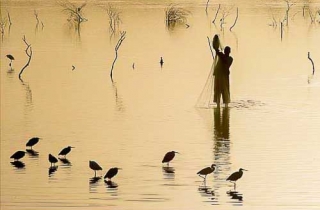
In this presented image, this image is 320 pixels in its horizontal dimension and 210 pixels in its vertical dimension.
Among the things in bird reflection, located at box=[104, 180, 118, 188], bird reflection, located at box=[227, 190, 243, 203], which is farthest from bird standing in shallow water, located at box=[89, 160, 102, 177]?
bird reflection, located at box=[227, 190, 243, 203]

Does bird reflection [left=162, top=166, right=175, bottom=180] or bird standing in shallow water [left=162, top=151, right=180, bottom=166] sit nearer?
bird reflection [left=162, top=166, right=175, bottom=180]

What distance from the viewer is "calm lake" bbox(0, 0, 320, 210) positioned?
8.42 metres

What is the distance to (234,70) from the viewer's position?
1655 cm

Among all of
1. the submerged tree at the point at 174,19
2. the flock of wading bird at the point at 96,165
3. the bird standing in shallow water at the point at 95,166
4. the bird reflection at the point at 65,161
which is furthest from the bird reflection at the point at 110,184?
the submerged tree at the point at 174,19

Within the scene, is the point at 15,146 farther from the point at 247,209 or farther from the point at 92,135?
the point at 247,209

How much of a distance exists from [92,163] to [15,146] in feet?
4.89

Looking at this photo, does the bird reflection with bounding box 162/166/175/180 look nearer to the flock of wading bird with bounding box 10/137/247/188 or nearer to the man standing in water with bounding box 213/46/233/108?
the flock of wading bird with bounding box 10/137/247/188

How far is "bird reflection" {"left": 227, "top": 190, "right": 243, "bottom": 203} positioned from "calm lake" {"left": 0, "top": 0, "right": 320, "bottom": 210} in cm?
1

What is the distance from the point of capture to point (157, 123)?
37.1ft

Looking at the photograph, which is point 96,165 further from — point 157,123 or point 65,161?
point 157,123

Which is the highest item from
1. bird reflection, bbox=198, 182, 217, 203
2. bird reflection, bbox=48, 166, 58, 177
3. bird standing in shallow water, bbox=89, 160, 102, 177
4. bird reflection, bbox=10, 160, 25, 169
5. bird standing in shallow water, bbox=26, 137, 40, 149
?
bird standing in shallow water, bbox=26, 137, 40, 149

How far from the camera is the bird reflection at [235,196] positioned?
8.18 metres

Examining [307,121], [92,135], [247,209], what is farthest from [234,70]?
[247,209]

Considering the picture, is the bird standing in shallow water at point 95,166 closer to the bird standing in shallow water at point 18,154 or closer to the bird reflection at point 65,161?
the bird reflection at point 65,161
